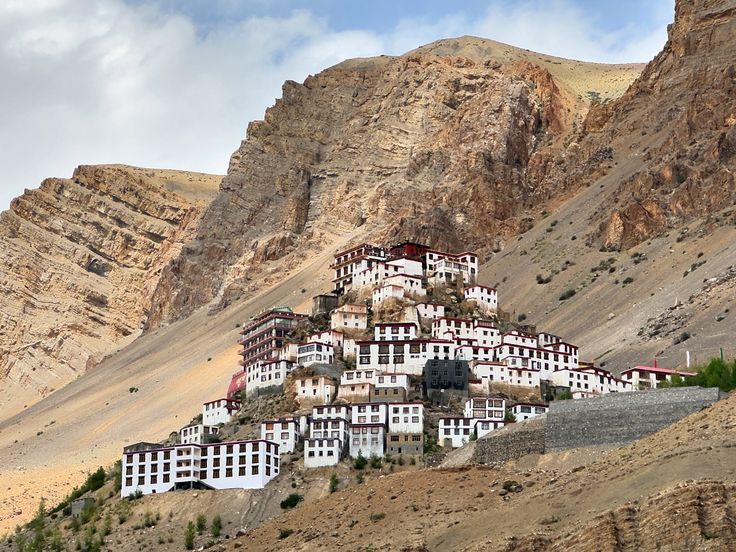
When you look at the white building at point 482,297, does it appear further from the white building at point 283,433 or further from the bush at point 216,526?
the bush at point 216,526

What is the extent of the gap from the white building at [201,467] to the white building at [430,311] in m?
19.1

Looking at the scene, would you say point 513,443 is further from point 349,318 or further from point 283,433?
point 349,318

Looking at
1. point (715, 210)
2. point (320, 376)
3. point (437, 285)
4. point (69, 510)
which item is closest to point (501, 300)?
point (715, 210)

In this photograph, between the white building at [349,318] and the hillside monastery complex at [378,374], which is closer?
the hillside monastery complex at [378,374]

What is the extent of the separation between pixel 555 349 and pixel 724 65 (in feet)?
236

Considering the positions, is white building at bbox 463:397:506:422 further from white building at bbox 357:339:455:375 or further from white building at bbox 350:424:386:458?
white building at bbox 357:339:455:375

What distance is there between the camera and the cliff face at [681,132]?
486 ft

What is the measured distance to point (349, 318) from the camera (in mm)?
107125

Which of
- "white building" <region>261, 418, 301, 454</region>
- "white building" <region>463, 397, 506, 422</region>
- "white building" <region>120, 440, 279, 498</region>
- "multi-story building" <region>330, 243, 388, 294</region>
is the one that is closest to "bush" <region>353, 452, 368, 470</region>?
"white building" <region>261, 418, 301, 454</region>

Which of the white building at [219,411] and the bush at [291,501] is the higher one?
the white building at [219,411]

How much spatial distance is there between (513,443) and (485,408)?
1327 centimetres

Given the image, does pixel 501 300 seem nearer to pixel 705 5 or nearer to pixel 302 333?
pixel 302 333

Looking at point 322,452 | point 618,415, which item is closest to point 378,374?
point 322,452

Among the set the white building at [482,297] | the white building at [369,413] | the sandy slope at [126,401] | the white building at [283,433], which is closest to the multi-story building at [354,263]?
Answer: the white building at [482,297]
